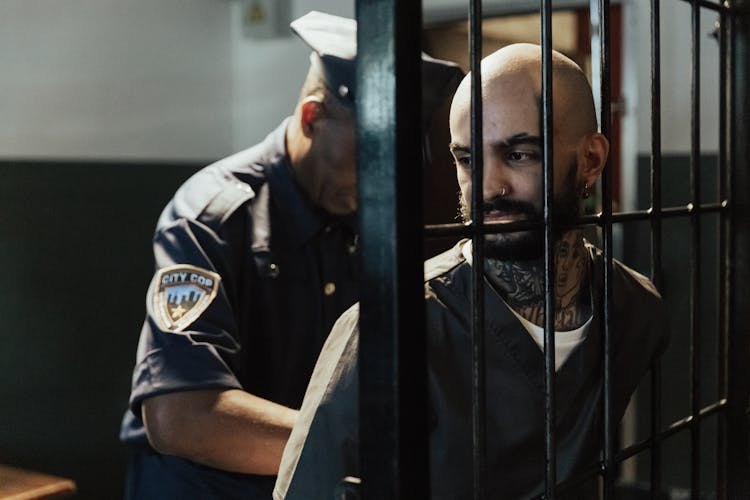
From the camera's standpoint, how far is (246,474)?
1.88m

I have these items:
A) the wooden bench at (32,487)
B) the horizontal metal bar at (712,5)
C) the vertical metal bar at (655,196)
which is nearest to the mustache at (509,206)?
the vertical metal bar at (655,196)

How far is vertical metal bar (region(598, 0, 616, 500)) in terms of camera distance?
117cm

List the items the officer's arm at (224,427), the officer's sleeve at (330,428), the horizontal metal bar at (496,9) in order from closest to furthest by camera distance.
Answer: the officer's sleeve at (330,428), the officer's arm at (224,427), the horizontal metal bar at (496,9)

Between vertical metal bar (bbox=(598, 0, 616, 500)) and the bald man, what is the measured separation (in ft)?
0.05

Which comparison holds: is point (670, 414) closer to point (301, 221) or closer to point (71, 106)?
point (301, 221)

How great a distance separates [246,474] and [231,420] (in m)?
0.21

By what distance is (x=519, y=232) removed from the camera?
106 centimetres

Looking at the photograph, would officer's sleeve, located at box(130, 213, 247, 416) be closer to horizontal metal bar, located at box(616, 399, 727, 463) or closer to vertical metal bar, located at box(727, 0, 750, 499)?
horizontal metal bar, located at box(616, 399, 727, 463)

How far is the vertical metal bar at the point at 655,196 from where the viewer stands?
4.30ft

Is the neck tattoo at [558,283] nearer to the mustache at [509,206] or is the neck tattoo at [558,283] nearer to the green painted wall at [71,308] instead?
the mustache at [509,206]

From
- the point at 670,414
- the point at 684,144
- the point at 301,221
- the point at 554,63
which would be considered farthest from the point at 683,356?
the point at 554,63

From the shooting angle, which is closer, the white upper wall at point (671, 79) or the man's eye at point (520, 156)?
the man's eye at point (520, 156)

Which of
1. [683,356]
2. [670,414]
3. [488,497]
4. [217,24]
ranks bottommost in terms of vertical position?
[670,414]

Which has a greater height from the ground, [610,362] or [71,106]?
[71,106]
